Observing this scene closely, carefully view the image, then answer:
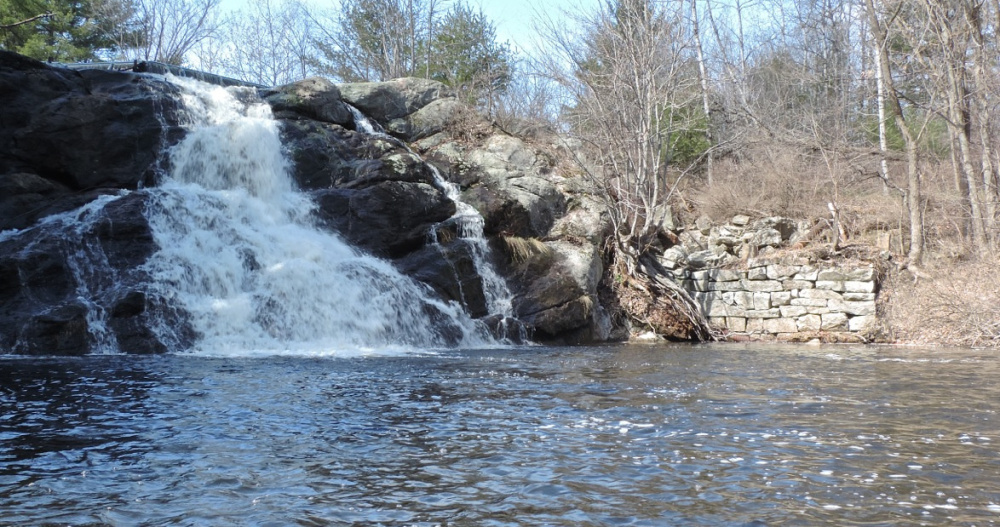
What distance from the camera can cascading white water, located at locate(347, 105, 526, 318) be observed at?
15508 mm

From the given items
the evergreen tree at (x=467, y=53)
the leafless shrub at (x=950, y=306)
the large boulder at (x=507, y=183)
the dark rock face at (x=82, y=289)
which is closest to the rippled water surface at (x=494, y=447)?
the dark rock face at (x=82, y=289)

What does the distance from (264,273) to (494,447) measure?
9030 mm

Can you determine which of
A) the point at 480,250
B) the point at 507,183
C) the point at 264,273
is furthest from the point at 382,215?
the point at 507,183

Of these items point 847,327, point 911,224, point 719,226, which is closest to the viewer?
point 847,327

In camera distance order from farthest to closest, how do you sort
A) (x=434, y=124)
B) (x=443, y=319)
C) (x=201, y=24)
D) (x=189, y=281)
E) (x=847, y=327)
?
1. (x=201, y=24)
2. (x=434, y=124)
3. (x=847, y=327)
4. (x=443, y=319)
5. (x=189, y=281)

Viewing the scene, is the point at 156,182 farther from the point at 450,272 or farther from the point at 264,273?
the point at 450,272

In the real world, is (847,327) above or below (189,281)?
below

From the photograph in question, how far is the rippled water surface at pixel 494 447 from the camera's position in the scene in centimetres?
393

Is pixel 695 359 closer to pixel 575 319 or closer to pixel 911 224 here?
pixel 575 319

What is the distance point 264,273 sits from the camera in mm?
13227

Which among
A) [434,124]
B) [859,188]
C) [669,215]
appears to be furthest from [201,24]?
[859,188]

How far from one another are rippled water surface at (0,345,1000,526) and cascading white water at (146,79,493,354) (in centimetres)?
299

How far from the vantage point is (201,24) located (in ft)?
103

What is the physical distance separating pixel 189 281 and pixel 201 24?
901 inches
